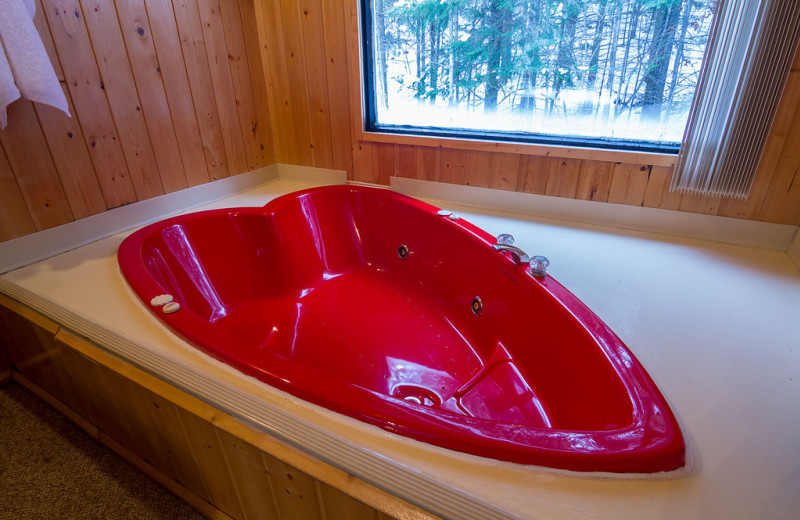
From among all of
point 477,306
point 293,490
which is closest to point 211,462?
point 293,490

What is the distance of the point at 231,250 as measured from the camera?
5.77 feet

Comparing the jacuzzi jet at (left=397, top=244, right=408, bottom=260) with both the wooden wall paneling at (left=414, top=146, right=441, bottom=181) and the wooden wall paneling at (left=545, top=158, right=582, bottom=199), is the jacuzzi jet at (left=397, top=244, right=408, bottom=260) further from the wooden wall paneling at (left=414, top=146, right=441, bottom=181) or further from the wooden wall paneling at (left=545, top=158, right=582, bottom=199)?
the wooden wall paneling at (left=545, top=158, right=582, bottom=199)

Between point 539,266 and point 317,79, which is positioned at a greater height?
point 317,79

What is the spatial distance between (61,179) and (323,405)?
1.37m

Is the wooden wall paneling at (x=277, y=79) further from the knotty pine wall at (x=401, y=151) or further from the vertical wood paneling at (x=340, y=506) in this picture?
the vertical wood paneling at (x=340, y=506)

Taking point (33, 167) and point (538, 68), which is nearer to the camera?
point (33, 167)

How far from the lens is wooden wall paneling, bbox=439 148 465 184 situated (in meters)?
1.87

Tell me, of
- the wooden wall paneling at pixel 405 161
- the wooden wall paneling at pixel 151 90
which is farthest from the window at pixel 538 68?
the wooden wall paneling at pixel 151 90

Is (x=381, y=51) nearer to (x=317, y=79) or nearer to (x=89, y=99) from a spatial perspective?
(x=317, y=79)

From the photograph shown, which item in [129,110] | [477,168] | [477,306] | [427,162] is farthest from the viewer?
[427,162]

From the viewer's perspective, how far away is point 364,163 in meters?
2.11

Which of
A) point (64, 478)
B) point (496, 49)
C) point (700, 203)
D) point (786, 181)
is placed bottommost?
point (64, 478)

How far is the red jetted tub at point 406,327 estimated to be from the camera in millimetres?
734

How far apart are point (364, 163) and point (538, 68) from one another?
3.04 feet
